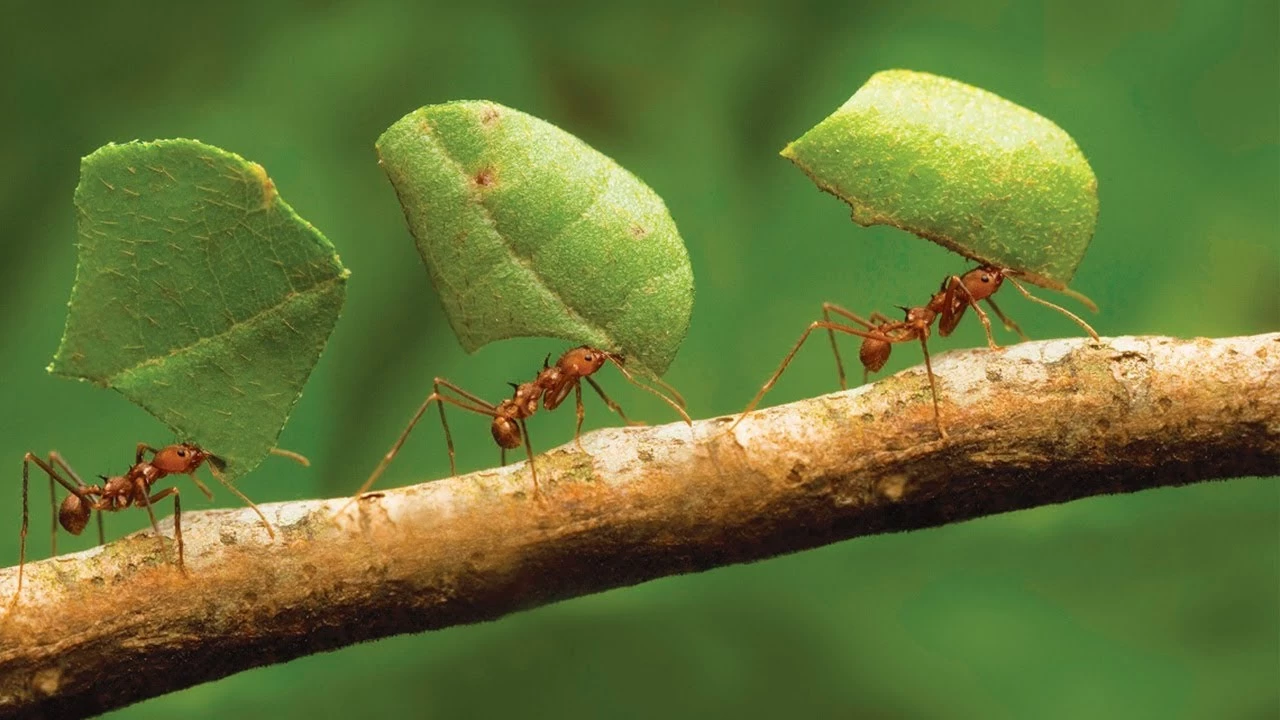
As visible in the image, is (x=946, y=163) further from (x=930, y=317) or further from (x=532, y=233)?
(x=532, y=233)

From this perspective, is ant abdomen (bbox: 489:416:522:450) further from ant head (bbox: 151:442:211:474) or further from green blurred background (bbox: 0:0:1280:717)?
green blurred background (bbox: 0:0:1280:717)

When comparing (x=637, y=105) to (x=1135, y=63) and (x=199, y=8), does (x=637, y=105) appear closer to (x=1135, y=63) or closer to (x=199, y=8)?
(x=199, y=8)

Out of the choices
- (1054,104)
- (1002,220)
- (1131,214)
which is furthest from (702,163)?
(1002,220)

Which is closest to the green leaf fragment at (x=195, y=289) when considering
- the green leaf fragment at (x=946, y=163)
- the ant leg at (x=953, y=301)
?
the green leaf fragment at (x=946, y=163)

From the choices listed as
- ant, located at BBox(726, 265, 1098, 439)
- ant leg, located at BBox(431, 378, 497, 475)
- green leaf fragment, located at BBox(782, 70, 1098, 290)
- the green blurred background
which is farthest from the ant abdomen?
the green blurred background

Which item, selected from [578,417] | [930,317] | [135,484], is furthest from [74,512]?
[930,317]

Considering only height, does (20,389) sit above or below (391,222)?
below

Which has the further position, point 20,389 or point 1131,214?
point 1131,214

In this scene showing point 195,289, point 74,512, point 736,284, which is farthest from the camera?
point 736,284
